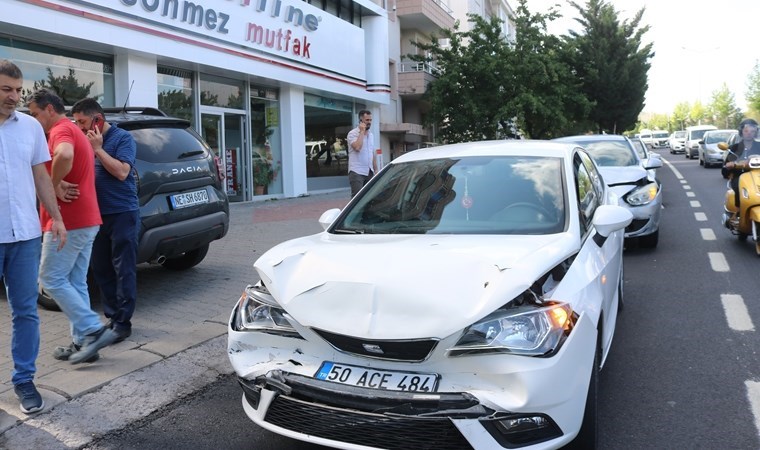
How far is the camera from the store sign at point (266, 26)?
488 inches

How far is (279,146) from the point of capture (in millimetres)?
18141

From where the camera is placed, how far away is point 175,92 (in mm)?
13820

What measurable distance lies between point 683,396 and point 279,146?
15.6 metres

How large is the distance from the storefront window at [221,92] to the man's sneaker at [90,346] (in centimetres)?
1143

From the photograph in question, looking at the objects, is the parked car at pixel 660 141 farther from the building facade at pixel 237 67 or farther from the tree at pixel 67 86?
the tree at pixel 67 86

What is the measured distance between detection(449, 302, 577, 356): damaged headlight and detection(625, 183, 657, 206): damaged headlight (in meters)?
6.02

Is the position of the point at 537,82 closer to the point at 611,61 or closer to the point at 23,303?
the point at 611,61

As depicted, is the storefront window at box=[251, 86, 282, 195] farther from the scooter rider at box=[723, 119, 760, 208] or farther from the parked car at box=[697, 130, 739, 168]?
the parked car at box=[697, 130, 739, 168]

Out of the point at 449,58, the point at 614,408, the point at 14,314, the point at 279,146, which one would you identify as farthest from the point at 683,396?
the point at 449,58

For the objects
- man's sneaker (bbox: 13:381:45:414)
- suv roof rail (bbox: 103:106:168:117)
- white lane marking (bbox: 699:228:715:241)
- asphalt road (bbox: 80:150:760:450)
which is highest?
suv roof rail (bbox: 103:106:168:117)

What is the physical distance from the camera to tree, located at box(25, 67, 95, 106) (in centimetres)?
1101

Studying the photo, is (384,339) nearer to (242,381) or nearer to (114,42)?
(242,381)

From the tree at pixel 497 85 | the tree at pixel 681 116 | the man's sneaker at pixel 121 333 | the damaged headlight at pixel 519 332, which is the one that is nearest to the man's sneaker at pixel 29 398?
the man's sneaker at pixel 121 333

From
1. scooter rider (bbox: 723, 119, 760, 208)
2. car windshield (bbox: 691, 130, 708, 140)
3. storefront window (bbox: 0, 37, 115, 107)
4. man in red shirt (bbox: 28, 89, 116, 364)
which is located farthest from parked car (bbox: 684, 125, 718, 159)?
man in red shirt (bbox: 28, 89, 116, 364)
